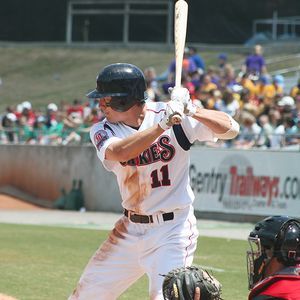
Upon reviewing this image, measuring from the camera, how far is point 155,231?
6410 millimetres

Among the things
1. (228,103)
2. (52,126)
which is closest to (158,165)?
(228,103)

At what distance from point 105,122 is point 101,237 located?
804cm

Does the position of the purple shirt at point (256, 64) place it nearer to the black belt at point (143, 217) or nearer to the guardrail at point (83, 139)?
the guardrail at point (83, 139)

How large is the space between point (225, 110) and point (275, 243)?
14.4m

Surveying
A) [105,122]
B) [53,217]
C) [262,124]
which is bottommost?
[53,217]

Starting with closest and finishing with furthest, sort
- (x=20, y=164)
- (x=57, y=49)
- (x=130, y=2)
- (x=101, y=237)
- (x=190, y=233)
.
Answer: (x=190, y=233), (x=101, y=237), (x=20, y=164), (x=130, y=2), (x=57, y=49)

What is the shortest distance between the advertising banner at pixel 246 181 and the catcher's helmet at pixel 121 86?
32.4 feet

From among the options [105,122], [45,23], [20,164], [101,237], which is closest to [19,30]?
[45,23]

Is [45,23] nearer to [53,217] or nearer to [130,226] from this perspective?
[53,217]

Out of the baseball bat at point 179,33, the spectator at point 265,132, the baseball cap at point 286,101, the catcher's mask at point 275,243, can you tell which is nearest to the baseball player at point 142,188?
the baseball bat at point 179,33

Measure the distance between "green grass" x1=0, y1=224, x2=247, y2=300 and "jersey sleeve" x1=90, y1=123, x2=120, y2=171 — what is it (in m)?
2.99

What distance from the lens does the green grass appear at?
9539 mm

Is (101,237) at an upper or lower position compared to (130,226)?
lower

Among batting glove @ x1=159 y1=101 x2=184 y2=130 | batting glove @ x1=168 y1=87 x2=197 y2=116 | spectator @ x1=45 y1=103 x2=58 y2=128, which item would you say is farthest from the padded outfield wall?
batting glove @ x1=159 y1=101 x2=184 y2=130
